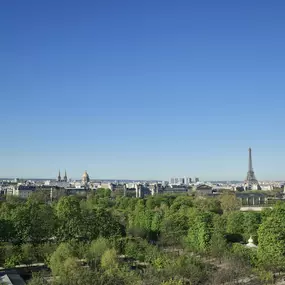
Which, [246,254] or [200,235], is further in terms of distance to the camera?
[200,235]

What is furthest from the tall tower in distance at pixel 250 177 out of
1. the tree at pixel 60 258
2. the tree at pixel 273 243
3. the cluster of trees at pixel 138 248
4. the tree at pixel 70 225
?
the tree at pixel 60 258

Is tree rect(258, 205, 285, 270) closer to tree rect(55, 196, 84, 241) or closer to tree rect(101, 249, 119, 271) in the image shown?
tree rect(101, 249, 119, 271)

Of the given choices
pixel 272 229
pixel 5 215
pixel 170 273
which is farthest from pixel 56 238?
pixel 272 229

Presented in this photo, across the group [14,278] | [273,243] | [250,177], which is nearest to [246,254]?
[273,243]

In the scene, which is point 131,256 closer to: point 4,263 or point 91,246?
point 91,246

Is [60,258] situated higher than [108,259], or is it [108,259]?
[60,258]

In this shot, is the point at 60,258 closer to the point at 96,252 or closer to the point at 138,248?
the point at 96,252

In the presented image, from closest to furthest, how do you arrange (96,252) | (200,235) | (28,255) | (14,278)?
1. (14,278)
2. (96,252)
3. (28,255)
4. (200,235)

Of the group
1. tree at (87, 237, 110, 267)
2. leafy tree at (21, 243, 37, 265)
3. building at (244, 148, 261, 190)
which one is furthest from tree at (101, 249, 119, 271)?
building at (244, 148, 261, 190)

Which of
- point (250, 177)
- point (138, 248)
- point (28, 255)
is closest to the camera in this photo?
point (28, 255)
